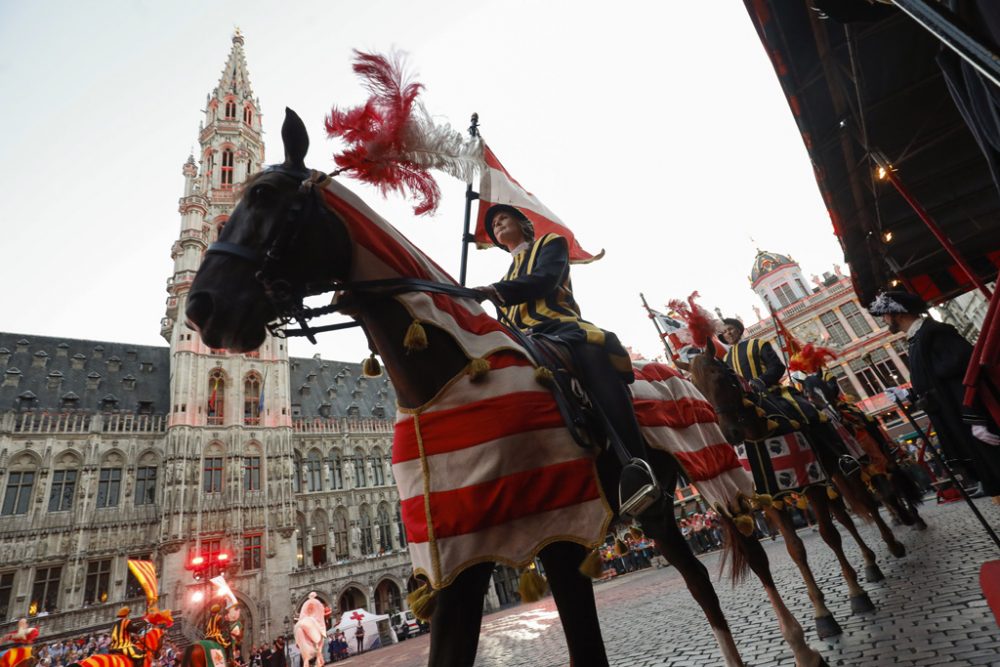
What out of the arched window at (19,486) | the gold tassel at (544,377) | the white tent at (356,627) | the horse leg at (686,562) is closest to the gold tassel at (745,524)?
the horse leg at (686,562)

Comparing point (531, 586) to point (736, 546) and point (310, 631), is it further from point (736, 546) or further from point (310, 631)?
point (310, 631)

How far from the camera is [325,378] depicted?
43562 millimetres

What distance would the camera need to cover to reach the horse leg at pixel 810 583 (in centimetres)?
420

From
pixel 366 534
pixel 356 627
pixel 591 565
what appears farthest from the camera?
pixel 366 534

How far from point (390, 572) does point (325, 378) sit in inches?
→ 755

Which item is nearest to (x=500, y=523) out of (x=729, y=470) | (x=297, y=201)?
(x=297, y=201)

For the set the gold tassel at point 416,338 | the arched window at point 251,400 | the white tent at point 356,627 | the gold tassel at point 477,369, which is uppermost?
the arched window at point 251,400

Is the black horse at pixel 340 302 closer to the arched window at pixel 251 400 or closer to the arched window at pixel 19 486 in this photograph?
the arched window at pixel 251 400

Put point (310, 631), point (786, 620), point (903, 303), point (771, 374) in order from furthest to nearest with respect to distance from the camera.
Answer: point (310, 631), point (771, 374), point (903, 303), point (786, 620)

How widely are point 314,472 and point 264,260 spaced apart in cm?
3691

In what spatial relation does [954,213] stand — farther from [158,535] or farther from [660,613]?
[158,535]

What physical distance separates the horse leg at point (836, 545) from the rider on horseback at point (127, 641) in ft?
37.8

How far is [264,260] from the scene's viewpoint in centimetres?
215

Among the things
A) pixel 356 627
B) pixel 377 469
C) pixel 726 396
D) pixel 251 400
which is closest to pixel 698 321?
pixel 726 396
